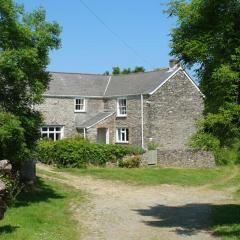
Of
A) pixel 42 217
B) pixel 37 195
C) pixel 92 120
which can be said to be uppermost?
pixel 92 120

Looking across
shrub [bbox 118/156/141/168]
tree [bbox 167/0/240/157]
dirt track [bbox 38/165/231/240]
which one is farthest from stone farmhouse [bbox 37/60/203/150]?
tree [bbox 167/0/240/157]

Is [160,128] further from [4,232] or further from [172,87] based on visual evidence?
[4,232]

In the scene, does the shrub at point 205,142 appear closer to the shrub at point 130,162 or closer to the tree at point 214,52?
the tree at point 214,52

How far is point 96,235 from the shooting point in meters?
15.3

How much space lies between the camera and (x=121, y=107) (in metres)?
47.7

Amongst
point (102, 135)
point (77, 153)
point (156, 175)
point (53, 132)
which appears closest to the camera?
point (156, 175)

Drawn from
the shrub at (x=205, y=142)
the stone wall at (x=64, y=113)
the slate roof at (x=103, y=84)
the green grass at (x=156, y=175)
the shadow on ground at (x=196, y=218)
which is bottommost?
the shadow on ground at (x=196, y=218)

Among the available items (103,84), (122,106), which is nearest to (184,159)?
(122,106)

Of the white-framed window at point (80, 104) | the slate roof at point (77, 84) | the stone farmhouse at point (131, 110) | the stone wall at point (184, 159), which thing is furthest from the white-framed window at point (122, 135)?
the stone wall at point (184, 159)

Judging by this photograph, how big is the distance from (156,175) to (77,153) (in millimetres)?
5980

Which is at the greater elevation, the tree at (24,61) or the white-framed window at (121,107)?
the white-framed window at (121,107)

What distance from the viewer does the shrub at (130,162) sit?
3716cm

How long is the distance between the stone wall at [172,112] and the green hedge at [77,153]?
300 inches

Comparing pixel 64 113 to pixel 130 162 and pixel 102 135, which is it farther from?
pixel 130 162
